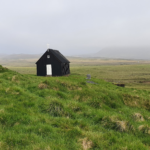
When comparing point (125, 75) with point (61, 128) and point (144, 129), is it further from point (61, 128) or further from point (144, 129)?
point (61, 128)

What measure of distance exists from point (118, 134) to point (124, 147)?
47.5 inches

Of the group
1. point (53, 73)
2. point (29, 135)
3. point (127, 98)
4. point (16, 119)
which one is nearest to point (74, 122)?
point (29, 135)

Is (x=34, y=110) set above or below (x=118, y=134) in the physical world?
above

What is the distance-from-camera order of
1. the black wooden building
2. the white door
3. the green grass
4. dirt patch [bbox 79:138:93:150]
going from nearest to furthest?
dirt patch [bbox 79:138:93:150]
the black wooden building
the white door
the green grass

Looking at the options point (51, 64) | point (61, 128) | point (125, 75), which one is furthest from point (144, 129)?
point (125, 75)

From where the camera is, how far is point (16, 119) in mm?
6656

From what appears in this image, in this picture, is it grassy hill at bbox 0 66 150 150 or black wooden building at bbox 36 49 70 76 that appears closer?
grassy hill at bbox 0 66 150 150

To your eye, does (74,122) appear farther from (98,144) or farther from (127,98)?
(127,98)

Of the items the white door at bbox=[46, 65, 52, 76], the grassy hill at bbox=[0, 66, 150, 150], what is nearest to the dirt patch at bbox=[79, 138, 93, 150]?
the grassy hill at bbox=[0, 66, 150, 150]

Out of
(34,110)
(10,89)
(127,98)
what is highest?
(10,89)

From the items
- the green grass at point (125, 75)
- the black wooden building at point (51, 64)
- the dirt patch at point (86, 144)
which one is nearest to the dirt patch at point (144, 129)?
the dirt patch at point (86, 144)

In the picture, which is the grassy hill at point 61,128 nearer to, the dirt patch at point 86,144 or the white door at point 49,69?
the dirt patch at point 86,144

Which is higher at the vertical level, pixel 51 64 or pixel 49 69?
pixel 51 64

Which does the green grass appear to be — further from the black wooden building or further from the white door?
the white door
